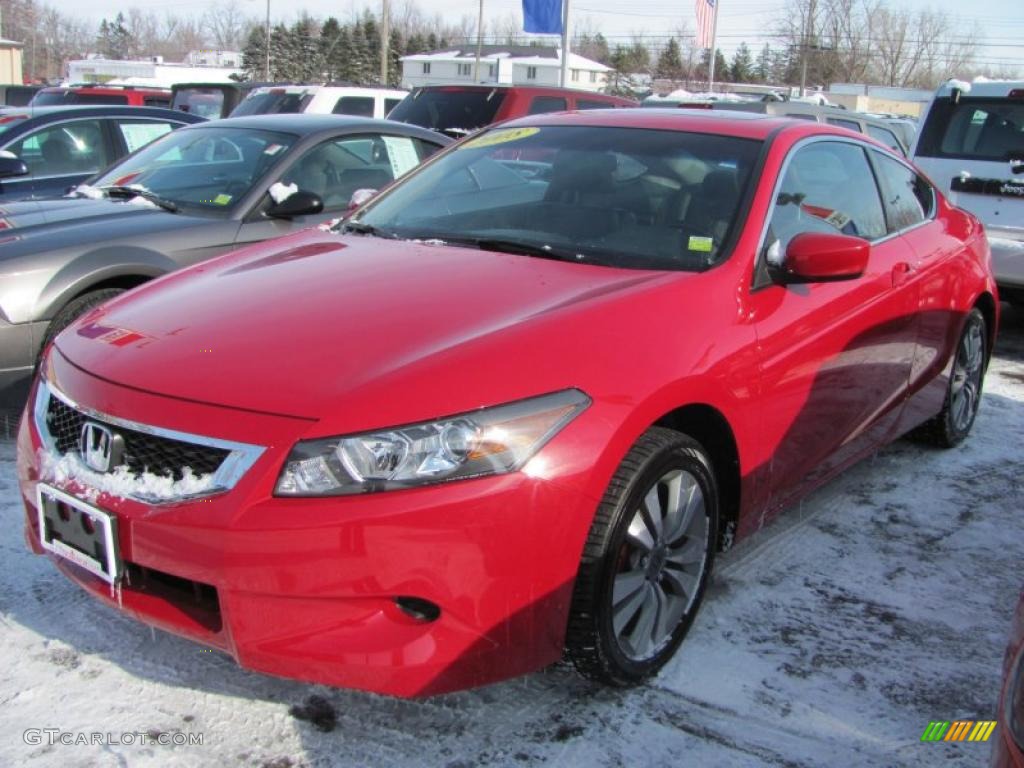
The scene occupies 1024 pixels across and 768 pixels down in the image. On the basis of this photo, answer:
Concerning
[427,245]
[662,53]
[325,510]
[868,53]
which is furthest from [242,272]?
[662,53]

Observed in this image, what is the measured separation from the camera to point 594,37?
105 meters

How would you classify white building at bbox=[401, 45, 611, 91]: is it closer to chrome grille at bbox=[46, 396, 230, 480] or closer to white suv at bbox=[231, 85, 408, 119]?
white suv at bbox=[231, 85, 408, 119]

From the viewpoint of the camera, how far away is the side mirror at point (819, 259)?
10.4ft

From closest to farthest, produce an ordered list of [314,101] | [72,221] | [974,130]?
[72,221] < [974,130] < [314,101]

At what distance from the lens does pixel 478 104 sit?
37.9 ft

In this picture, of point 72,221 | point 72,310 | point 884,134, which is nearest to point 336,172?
point 72,221

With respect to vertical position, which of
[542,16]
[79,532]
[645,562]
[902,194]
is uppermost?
[542,16]

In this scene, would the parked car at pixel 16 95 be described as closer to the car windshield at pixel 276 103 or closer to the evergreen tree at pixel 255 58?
the car windshield at pixel 276 103

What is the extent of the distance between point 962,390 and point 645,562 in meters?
2.99

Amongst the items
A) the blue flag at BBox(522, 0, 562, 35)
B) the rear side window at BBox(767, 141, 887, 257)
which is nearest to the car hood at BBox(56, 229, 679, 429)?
the rear side window at BBox(767, 141, 887, 257)

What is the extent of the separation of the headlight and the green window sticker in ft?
3.82

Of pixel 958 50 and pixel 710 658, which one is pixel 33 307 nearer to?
pixel 710 658

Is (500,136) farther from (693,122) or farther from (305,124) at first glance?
(305,124)

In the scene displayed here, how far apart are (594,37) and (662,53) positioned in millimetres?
23787
